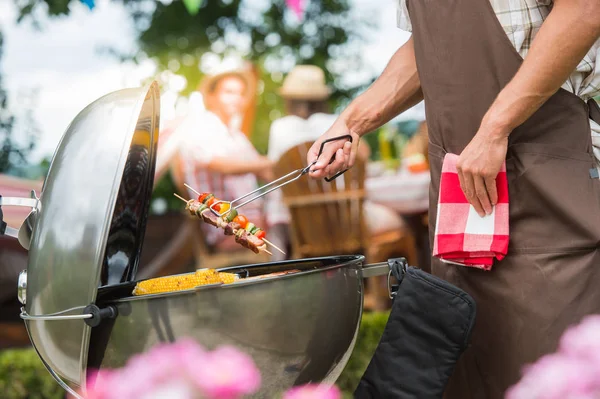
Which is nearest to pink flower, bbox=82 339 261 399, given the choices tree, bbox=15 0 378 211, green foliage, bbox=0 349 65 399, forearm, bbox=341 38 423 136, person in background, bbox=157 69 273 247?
forearm, bbox=341 38 423 136

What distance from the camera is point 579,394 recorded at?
51cm

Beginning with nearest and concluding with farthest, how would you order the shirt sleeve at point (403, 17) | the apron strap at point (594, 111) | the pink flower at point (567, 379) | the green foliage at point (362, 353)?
1. the pink flower at point (567, 379)
2. the apron strap at point (594, 111)
3. the shirt sleeve at point (403, 17)
4. the green foliage at point (362, 353)

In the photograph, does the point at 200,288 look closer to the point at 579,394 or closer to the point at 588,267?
the point at 588,267

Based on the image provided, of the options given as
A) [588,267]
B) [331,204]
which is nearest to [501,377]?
[588,267]

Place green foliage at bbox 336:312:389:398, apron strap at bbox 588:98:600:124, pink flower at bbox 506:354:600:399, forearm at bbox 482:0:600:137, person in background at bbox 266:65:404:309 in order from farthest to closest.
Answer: person in background at bbox 266:65:404:309 → green foliage at bbox 336:312:389:398 → apron strap at bbox 588:98:600:124 → forearm at bbox 482:0:600:137 → pink flower at bbox 506:354:600:399

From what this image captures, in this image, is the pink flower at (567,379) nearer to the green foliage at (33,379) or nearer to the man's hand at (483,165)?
the man's hand at (483,165)

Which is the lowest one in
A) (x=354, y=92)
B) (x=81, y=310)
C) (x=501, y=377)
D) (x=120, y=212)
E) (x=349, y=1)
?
(x=501, y=377)

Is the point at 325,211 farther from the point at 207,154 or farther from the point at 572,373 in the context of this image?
the point at 572,373

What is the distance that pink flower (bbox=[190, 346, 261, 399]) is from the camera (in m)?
0.56

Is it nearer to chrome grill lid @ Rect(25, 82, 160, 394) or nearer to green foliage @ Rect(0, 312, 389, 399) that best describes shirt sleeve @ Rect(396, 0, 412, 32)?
chrome grill lid @ Rect(25, 82, 160, 394)

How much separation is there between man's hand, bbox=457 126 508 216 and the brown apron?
0.06 metres

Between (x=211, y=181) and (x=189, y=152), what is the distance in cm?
25

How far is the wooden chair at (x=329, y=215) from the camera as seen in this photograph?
415 centimetres

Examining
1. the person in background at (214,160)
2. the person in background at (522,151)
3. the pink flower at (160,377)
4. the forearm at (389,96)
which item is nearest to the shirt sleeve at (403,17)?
the forearm at (389,96)
